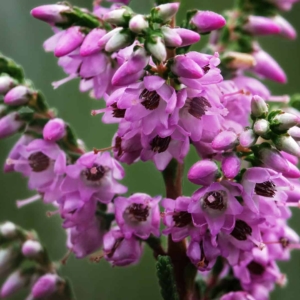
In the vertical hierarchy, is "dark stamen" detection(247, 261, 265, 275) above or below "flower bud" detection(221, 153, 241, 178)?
below

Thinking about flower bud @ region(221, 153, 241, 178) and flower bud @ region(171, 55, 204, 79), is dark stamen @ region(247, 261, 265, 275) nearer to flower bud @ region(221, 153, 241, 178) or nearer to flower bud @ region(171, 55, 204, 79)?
flower bud @ region(221, 153, 241, 178)

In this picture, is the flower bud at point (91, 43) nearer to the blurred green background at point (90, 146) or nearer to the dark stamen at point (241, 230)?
the dark stamen at point (241, 230)

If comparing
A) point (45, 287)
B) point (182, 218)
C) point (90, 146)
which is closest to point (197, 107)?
point (182, 218)

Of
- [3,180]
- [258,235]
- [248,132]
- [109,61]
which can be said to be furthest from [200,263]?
[3,180]

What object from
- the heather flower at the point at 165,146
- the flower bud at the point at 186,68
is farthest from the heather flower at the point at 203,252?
the flower bud at the point at 186,68

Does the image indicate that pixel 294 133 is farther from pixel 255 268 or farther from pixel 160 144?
pixel 255 268

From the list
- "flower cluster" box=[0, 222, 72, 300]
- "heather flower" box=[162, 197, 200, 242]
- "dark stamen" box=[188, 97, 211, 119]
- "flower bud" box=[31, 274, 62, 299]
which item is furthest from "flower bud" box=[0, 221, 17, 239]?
"dark stamen" box=[188, 97, 211, 119]
